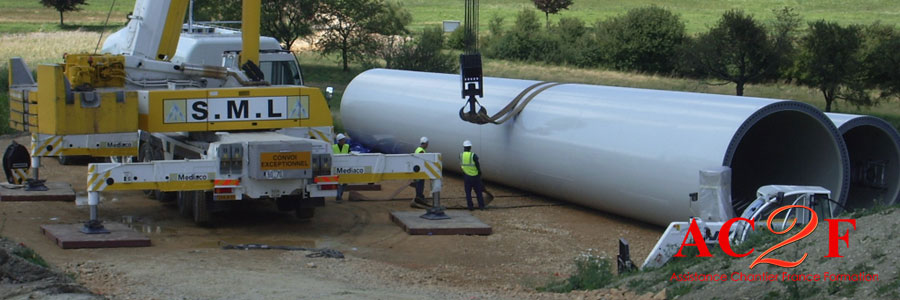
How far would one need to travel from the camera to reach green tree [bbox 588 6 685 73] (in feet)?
195

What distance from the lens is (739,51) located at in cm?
4294

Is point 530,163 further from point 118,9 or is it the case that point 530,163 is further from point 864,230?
point 118,9

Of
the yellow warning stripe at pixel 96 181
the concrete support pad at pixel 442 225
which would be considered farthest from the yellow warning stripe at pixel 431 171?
the yellow warning stripe at pixel 96 181

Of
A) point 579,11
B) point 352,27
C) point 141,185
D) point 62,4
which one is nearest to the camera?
point 141,185

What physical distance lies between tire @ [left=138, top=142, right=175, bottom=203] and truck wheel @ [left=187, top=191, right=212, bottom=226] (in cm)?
198

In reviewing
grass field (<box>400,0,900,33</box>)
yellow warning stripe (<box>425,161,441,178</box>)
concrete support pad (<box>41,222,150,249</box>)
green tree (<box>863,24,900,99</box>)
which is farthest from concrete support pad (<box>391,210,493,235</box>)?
grass field (<box>400,0,900,33</box>)

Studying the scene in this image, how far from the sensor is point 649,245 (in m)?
16.7

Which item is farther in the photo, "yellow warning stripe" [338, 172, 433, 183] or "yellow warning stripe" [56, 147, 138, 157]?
"yellow warning stripe" [56, 147, 138, 157]

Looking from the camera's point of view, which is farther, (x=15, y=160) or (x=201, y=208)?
(x=15, y=160)

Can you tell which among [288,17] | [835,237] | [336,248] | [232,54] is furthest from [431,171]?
[288,17]

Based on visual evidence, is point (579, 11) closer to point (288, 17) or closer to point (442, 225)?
point (288, 17)

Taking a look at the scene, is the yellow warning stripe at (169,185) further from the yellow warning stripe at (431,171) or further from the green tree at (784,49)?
the green tree at (784,49)

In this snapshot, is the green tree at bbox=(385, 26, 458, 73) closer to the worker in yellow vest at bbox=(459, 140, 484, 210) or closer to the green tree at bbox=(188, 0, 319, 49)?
the green tree at bbox=(188, 0, 319, 49)

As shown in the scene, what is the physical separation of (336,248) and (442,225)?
2.04 metres
